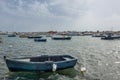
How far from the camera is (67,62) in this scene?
3100cm

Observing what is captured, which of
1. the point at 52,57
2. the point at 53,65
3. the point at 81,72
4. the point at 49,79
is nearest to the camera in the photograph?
the point at 49,79

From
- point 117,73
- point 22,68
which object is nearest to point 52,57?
point 22,68

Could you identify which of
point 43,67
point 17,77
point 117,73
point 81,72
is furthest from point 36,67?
point 117,73

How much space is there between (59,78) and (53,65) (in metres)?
2.12

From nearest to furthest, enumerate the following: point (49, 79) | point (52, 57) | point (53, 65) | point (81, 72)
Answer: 1. point (49, 79)
2. point (53, 65)
3. point (81, 72)
4. point (52, 57)

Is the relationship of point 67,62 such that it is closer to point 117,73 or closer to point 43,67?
point 43,67

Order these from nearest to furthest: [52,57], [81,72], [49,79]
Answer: [49,79] → [81,72] → [52,57]

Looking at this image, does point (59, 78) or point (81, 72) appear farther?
point (81, 72)

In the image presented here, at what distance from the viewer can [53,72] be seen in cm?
3006

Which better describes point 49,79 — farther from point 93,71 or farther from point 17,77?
point 93,71

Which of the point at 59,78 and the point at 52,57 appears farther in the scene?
the point at 52,57

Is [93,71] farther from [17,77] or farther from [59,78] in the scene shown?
[17,77]

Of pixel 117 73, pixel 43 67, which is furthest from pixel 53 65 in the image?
pixel 117 73

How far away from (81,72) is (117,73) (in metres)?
4.83
